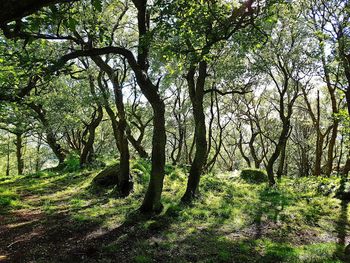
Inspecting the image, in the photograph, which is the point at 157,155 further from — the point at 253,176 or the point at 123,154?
the point at 253,176

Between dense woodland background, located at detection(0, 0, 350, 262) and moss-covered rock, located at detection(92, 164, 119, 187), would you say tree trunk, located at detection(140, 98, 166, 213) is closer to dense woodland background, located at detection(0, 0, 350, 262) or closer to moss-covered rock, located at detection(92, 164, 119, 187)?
dense woodland background, located at detection(0, 0, 350, 262)

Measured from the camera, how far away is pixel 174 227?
9.63m

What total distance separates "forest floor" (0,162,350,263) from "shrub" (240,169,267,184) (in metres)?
6.33

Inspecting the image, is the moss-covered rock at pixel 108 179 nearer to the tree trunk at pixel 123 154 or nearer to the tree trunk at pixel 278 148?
the tree trunk at pixel 123 154

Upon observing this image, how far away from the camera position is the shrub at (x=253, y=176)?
2186 cm

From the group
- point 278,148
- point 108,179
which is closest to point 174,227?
point 108,179

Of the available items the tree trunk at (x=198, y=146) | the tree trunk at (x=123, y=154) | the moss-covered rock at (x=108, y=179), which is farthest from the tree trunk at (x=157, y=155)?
the moss-covered rock at (x=108, y=179)

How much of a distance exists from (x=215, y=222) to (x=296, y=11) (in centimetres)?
1551

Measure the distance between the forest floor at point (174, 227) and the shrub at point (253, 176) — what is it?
6327 mm

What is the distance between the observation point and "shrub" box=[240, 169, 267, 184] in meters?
21.9

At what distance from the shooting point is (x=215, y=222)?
10.6m

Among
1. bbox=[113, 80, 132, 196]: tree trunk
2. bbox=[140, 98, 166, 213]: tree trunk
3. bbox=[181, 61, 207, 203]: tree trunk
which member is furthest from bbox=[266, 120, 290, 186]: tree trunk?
bbox=[140, 98, 166, 213]: tree trunk

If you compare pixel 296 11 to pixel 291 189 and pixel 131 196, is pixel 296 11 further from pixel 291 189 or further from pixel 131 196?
pixel 131 196

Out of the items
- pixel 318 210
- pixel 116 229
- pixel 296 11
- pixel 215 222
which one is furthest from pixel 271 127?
pixel 116 229
